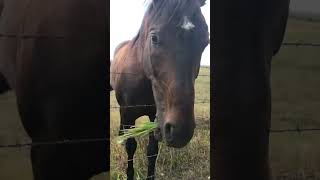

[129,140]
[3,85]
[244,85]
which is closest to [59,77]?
[3,85]

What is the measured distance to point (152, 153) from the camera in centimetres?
226

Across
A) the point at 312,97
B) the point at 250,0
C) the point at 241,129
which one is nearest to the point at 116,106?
the point at 241,129

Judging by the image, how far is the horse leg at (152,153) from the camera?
7.39 feet

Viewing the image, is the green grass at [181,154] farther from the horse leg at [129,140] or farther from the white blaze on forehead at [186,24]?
the white blaze on forehead at [186,24]

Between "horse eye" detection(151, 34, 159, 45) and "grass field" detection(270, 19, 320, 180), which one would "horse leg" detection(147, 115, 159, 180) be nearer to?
"horse eye" detection(151, 34, 159, 45)

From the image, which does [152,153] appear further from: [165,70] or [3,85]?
[3,85]

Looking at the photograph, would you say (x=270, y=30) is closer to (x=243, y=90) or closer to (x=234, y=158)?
(x=243, y=90)

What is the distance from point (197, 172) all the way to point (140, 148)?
13.5 inches

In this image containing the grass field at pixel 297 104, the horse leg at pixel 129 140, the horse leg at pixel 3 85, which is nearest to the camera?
the horse leg at pixel 3 85

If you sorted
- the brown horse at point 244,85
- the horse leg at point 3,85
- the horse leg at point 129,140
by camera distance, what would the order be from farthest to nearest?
the brown horse at point 244,85, the horse leg at point 129,140, the horse leg at point 3,85

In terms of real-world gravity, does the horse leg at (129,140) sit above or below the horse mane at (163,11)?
below

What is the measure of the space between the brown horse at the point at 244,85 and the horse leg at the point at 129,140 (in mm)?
477

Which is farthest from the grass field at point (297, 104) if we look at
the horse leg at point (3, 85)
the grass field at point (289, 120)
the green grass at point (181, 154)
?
the horse leg at point (3, 85)

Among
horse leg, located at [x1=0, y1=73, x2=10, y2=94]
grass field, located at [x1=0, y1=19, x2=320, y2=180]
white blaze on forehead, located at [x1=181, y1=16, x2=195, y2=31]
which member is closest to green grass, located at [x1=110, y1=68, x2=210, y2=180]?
grass field, located at [x1=0, y1=19, x2=320, y2=180]
